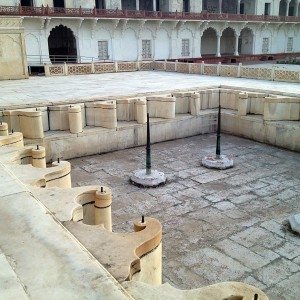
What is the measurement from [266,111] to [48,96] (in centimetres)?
686

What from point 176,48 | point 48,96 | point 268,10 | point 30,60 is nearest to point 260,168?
point 48,96

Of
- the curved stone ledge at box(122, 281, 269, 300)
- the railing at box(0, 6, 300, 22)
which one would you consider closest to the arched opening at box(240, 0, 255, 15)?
the railing at box(0, 6, 300, 22)

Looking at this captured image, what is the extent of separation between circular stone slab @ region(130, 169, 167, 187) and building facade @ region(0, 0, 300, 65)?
1722 centimetres

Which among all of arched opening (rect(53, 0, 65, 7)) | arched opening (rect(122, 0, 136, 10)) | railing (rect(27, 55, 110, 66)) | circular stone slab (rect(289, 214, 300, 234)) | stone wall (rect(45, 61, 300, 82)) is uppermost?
arched opening (rect(122, 0, 136, 10))

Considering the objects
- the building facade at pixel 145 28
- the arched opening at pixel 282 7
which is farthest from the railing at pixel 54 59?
the arched opening at pixel 282 7

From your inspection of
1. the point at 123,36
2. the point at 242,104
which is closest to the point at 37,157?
the point at 242,104

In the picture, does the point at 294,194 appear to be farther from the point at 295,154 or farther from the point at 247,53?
the point at 247,53

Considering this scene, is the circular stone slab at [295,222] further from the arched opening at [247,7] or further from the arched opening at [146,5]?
the arched opening at [247,7]

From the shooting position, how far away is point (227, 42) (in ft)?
122

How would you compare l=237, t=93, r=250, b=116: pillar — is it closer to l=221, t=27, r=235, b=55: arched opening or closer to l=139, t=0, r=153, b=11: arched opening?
l=139, t=0, r=153, b=11: arched opening

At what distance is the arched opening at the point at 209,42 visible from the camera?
116ft

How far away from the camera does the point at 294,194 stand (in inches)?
315

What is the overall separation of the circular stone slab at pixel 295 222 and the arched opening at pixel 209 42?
3084 cm

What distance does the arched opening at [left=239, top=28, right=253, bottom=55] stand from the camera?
3556cm
